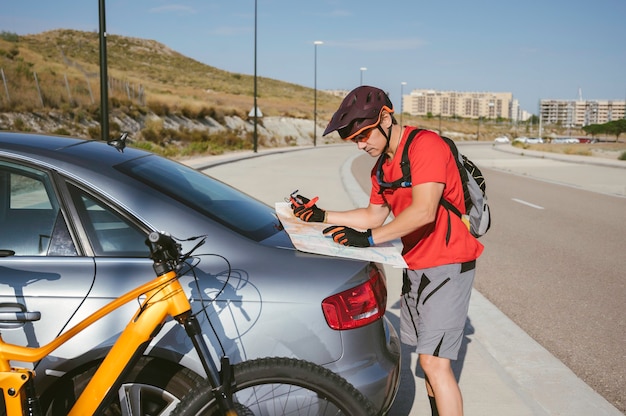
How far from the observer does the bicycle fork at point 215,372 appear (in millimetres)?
2277

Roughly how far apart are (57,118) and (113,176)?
3357 centimetres

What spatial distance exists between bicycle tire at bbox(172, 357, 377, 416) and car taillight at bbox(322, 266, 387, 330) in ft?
1.12

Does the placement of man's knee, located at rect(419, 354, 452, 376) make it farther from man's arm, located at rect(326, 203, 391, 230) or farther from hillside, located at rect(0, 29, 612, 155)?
hillside, located at rect(0, 29, 612, 155)

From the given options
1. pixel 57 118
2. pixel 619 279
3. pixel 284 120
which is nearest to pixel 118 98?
pixel 57 118

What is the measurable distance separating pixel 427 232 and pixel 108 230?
138 centimetres

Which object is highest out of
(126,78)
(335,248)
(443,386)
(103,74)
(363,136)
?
(126,78)

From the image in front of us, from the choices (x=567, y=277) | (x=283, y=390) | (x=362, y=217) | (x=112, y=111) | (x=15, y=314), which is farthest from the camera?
(x=112, y=111)

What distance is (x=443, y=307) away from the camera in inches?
115

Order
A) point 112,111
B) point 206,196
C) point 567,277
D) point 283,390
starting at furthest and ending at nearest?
1. point 112,111
2. point 567,277
3. point 206,196
4. point 283,390

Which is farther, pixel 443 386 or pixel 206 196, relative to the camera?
pixel 206 196

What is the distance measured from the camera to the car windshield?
9.68 ft

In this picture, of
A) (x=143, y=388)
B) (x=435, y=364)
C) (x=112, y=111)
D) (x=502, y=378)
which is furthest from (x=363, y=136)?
(x=112, y=111)

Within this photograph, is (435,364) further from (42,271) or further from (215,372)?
(42,271)

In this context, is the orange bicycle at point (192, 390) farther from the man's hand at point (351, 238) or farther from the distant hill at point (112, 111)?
the distant hill at point (112, 111)
